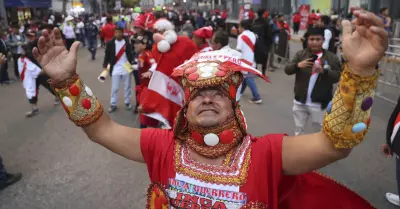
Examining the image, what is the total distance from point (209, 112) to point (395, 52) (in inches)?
304

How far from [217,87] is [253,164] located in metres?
0.42

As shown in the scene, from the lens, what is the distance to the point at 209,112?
1828mm

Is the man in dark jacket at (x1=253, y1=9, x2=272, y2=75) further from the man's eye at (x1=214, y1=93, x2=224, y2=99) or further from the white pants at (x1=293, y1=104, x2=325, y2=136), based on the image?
the man's eye at (x1=214, y1=93, x2=224, y2=99)

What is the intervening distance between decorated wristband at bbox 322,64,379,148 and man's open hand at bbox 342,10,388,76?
4cm

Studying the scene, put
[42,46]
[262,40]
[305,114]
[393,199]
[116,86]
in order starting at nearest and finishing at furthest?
[42,46] < [393,199] < [305,114] < [116,86] < [262,40]

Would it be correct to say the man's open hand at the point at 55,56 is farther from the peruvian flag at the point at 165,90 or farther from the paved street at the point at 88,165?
the peruvian flag at the point at 165,90

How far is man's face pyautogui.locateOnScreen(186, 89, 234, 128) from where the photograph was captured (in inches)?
71.5

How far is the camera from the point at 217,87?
1874 millimetres

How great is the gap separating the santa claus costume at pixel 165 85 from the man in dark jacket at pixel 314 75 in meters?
1.40

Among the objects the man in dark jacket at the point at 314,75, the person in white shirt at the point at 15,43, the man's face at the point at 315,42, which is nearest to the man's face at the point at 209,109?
the man in dark jacket at the point at 314,75

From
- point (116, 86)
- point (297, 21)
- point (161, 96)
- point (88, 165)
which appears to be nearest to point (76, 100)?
point (161, 96)

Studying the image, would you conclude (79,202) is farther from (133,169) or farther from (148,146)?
(148,146)

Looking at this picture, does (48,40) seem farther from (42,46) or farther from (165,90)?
(165,90)

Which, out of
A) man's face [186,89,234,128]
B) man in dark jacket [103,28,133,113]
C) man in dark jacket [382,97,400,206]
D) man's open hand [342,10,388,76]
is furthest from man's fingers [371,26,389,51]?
man in dark jacket [103,28,133,113]
